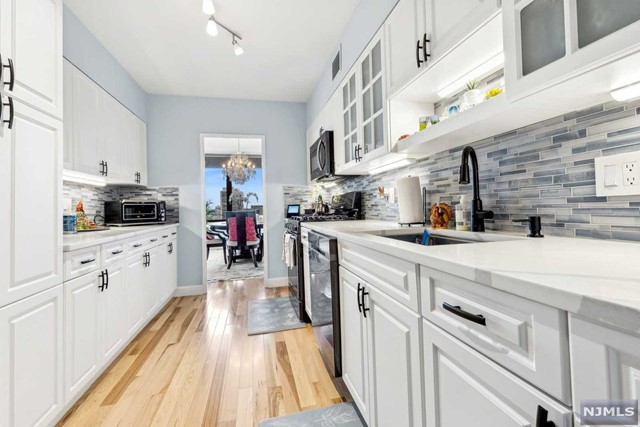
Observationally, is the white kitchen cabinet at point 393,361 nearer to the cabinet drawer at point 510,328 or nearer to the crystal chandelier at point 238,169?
the cabinet drawer at point 510,328

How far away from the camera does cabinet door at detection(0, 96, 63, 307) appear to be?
3.80ft

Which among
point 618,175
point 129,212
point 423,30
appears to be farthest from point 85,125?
point 618,175

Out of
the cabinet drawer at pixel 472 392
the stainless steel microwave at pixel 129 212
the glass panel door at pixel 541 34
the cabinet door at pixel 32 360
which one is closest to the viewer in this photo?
the cabinet drawer at pixel 472 392

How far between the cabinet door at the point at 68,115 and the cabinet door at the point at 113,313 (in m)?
0.88

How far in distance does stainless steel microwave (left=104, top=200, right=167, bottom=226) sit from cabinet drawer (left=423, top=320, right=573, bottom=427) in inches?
133

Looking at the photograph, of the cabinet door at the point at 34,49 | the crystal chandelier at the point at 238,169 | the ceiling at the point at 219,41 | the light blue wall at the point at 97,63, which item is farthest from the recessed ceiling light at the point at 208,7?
the crystal chandelier at the point at 238,169

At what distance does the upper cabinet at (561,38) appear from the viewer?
2.10 ft

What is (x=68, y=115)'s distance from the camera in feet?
7.16

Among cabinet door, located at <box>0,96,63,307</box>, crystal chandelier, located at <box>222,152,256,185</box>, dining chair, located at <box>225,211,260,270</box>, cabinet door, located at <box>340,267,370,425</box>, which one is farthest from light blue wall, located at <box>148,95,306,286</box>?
cabinet door, located at <box>340,267,370,425</box>

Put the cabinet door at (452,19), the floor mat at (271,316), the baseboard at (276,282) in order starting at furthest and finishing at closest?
the baseboard at (276,282)
the floor mat at (271,316)
the cabinet door at (452,19)

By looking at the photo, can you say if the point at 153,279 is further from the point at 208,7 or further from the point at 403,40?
the point at 403,40

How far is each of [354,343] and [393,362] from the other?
0.43 metres

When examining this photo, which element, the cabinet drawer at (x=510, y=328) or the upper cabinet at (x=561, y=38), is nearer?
the cabinet drawer at (x=510, y=328)

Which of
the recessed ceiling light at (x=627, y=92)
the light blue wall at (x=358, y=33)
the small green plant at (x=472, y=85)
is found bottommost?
the recessed ceiling light at (x=627, y=92)
